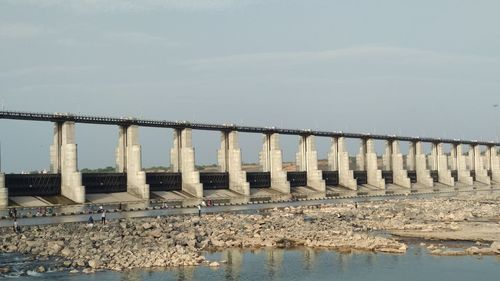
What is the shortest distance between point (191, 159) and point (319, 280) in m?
64.7

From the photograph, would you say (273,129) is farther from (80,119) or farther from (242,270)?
(242,270)

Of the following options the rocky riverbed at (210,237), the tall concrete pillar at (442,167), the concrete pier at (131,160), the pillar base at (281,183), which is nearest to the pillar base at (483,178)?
the tall concrete pillar at (442,167)

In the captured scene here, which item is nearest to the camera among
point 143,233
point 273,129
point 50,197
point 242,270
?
point 242,270

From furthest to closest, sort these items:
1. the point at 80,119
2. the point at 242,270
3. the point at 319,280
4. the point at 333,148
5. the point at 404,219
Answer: the point at 333,148 → the point at 80,119 → the point at 404,219 → the point at 242,270 → the point at 319,280

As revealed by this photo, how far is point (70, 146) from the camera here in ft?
247

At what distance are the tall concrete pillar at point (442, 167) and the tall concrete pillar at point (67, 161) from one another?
97.0 m

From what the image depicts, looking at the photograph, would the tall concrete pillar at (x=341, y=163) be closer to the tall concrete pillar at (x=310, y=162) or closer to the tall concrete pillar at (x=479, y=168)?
the tall concrete pillar at (x=310, y=162)

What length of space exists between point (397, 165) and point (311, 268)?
350ft

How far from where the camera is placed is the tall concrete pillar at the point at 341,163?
118 metres

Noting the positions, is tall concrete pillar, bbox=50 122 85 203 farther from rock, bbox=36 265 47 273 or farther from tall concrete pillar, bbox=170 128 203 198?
rock, bbox=36 265 47 273

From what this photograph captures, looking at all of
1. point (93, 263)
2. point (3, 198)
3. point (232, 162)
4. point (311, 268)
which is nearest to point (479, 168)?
point (232, 162)

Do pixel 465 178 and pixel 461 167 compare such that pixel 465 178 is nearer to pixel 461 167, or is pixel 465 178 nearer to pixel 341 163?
pixel 461 167

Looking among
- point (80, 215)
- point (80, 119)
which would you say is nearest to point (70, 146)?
point (80, 119)

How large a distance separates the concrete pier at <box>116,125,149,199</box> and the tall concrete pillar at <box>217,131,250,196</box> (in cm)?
1950
